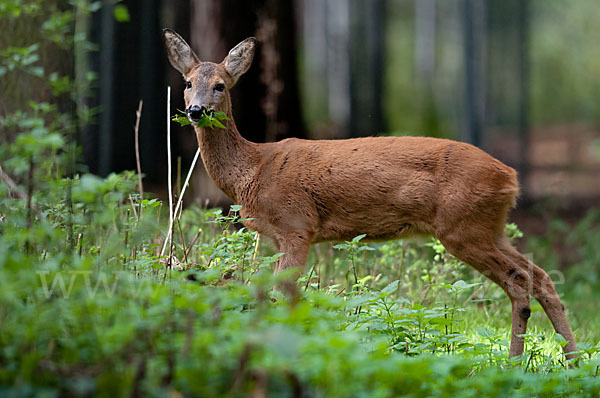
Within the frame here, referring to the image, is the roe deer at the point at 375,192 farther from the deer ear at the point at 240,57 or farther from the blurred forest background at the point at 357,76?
the blurred forest background at the point at 357,76

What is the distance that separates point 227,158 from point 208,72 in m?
0.58

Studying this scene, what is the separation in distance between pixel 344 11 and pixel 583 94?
35.1 feet

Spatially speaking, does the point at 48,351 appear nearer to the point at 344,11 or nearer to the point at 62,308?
the point at 62,308

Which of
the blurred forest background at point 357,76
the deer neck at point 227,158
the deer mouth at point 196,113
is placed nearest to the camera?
the deer mouth at point 196,113

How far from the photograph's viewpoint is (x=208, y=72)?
4867 millimetres

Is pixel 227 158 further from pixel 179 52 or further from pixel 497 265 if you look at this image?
pixel 497 265

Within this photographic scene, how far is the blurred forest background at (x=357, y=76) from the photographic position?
8602 mm

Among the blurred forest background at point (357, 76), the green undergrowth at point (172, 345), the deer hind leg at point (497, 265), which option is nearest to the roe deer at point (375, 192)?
the deer hind leg at point (497, 265)

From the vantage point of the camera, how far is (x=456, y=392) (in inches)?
118

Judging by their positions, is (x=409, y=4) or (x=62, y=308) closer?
(x=62, y=308)

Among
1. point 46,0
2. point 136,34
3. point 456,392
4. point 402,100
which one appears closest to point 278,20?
point 136,34

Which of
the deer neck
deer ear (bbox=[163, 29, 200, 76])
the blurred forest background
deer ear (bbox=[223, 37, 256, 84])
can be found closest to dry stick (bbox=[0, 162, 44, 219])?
the blurred forest background

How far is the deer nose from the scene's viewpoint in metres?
4.42

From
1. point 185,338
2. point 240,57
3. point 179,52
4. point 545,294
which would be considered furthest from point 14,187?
point 545,294
